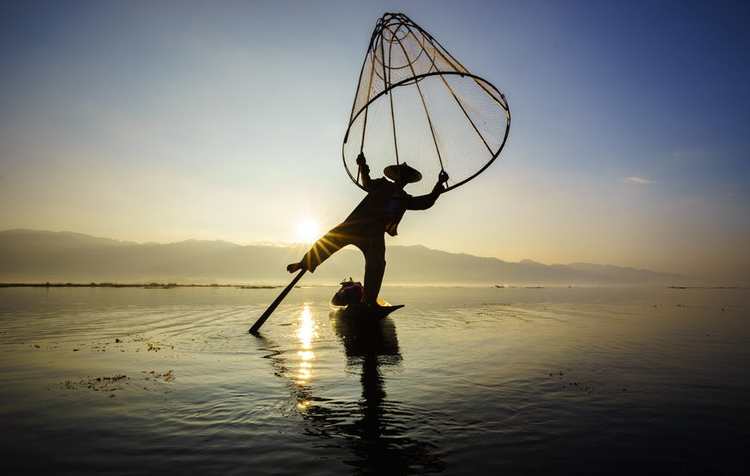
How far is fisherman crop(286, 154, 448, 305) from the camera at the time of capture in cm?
1883

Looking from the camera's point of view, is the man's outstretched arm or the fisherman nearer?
the man's outstretched arm

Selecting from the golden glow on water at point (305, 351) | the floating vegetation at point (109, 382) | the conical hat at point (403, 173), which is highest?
the conical hat at point (403, 173)

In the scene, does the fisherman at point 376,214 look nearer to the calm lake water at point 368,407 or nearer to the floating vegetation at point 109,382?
the calm lake water at point 368,407

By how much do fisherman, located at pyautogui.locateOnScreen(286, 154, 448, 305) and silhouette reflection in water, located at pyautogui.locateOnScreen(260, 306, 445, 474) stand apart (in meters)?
6.14

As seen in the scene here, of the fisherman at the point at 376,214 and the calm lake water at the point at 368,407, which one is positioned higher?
the fisherman at the point at 376,214

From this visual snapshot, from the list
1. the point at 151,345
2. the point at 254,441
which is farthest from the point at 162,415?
the point at 151,345

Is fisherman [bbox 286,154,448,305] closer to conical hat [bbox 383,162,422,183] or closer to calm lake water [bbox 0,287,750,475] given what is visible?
conical hat [bbox 383,162,422,183]

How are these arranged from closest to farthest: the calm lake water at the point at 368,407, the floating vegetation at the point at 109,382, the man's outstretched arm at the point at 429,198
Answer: the calm lake water at the point at 368,407 < the floating vegetation at the point at 109,382 < the man's outstretched arm at the point at 429,198

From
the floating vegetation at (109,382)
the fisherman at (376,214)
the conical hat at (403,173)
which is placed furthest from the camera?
the conical hat at (403,173)

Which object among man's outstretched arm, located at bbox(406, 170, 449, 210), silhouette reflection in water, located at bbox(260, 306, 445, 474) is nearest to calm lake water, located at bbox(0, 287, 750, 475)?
silhouette reflection in water, located at bbox(260, 306, 445, 474)

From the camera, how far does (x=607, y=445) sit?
6.02m

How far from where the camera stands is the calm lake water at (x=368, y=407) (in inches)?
212

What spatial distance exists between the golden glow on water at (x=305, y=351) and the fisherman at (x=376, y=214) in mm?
3374

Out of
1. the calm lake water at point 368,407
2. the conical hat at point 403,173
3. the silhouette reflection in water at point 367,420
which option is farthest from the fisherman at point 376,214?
the silhouette reflection in water at point 367,420
